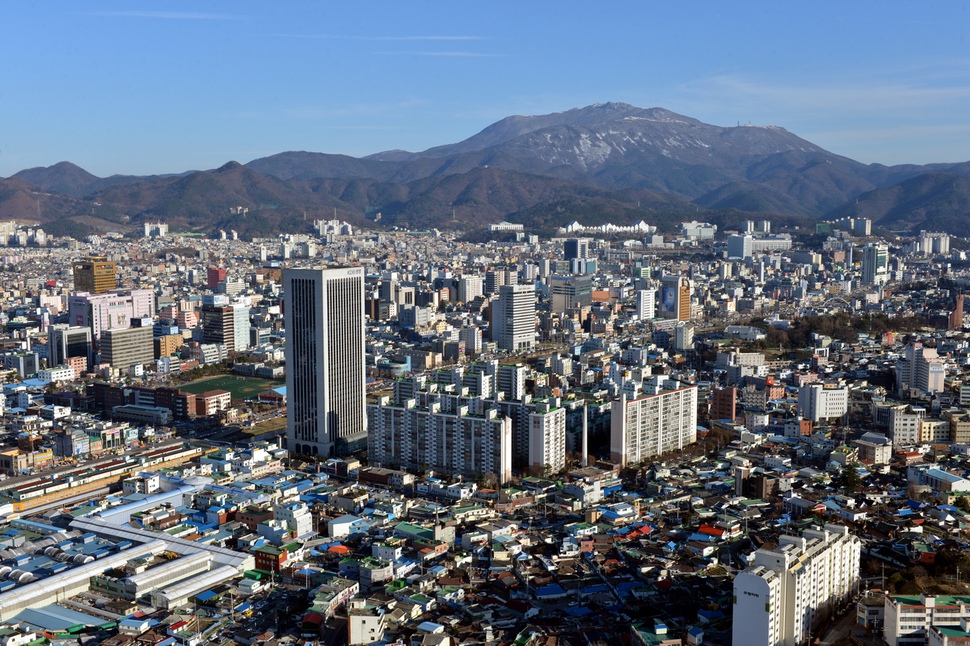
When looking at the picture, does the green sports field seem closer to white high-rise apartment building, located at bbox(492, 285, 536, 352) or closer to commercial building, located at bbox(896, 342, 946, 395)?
white high-rise apartment building, located at bbox(492, 285, 536, 352)

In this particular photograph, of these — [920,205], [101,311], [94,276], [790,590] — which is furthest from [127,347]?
[920,205]

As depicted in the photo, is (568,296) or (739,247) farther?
(739,247)

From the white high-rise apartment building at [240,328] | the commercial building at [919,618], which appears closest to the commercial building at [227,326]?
the white high-rise apartment building at [240,328]

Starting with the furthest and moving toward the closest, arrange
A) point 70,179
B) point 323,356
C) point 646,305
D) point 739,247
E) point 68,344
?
1. point 70,179
2. point 739,247
3. point 646,305
4. point 68,344
5. point 323,356

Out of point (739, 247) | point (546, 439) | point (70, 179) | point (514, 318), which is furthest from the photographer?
point (70, 179)

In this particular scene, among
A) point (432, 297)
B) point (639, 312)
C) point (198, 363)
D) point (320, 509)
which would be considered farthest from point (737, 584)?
point (432, 297)

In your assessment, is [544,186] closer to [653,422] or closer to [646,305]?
[646,305]

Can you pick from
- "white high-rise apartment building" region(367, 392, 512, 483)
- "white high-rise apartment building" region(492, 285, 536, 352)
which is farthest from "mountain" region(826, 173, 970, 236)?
"white high-rise apartment building" region(367, 392, 512, 483)

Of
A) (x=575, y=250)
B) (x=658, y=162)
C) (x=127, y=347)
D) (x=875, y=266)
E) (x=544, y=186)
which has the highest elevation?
(x=658, y=162)
